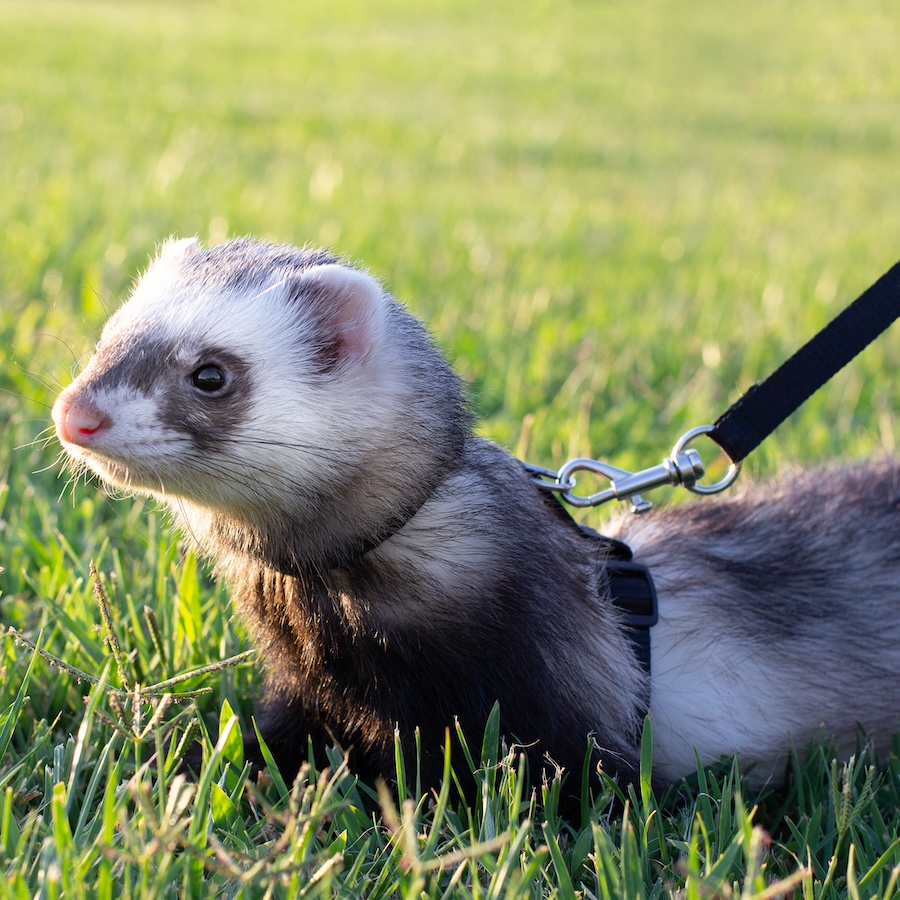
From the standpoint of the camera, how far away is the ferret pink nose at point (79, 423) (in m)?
1.91

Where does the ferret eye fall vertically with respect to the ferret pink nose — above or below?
above

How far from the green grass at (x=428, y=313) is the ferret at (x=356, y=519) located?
5.9 inches

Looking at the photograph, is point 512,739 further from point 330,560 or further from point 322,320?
point 322,320

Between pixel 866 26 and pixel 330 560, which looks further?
pixel 866 26

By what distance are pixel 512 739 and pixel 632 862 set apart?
428mm

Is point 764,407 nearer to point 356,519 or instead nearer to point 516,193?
point 356,519

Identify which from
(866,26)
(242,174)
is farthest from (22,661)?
(866,26)

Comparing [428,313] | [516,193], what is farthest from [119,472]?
[516,193]

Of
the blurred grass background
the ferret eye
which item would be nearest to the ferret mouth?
the ferret eye

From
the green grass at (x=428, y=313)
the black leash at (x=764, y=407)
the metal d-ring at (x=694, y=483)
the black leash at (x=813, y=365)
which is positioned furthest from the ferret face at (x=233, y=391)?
the black leash at (x=813, y=365)

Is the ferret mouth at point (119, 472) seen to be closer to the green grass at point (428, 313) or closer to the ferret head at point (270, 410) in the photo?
the ferret head at point (270, 410)

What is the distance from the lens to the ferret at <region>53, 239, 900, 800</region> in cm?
198

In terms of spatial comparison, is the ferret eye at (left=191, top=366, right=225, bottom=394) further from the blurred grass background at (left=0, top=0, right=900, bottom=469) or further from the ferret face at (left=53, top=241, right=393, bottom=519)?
the blurred grass background at (left=0, top=0, right=900, bottom=469)

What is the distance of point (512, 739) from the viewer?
2062 mm
